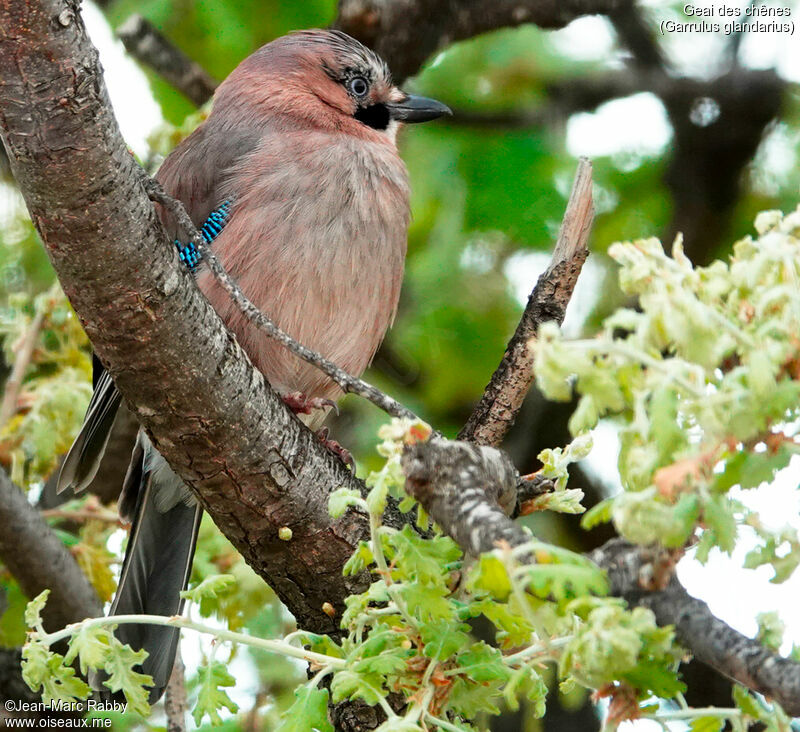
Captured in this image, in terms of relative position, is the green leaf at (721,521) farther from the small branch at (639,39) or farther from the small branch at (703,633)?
the small branch at (639,39)

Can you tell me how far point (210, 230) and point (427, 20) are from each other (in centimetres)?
149

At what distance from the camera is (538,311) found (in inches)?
106

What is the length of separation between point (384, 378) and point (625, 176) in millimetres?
1257

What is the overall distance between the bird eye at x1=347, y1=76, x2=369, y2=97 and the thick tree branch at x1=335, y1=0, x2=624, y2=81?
1.26 ft

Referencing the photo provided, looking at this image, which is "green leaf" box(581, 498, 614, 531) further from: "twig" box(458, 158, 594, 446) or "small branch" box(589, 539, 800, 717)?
"twig" box(458, 158, 594, 446)

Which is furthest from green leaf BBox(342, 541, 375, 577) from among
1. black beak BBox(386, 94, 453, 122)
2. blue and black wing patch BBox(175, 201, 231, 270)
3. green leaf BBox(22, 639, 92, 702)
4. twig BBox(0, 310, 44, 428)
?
black beak BBox(386, 94, 453, 122)

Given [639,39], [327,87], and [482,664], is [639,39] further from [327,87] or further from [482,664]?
[482,664]

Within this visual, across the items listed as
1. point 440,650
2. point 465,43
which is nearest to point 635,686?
point 440,650

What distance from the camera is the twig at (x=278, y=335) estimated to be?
1777 millimetres

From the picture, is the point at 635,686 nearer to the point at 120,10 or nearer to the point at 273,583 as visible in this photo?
the point at 273,583

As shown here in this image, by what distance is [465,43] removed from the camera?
486 centimetres

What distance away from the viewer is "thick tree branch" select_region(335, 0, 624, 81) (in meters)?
4.15

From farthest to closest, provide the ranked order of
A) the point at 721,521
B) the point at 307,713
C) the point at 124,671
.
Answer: the point at 124,671 < the point at 307,713 < the point at 721,521

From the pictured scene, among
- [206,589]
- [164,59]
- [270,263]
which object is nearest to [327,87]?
[164,59]
